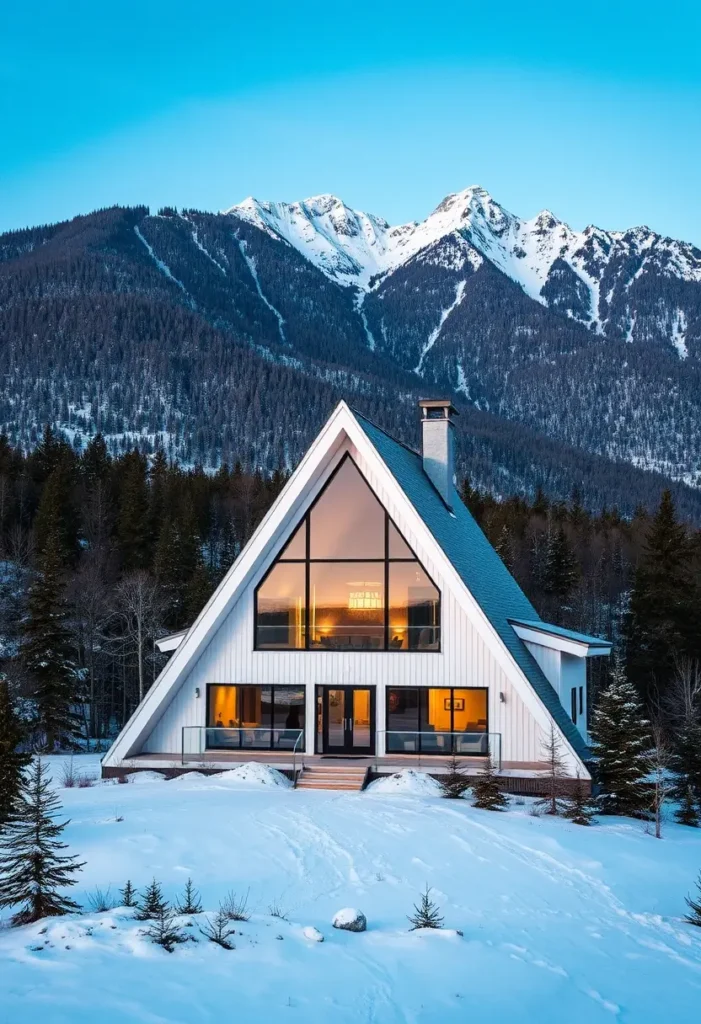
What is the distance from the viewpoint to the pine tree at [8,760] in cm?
1116

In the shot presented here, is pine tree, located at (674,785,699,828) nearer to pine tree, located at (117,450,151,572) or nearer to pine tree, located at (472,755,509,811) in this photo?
pine tree, located at (472,755,509,811)

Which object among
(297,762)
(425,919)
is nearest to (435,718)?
(297,762)

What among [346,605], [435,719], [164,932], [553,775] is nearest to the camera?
[164,932]

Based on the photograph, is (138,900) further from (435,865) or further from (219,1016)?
(435,865)

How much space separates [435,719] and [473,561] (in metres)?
4.06

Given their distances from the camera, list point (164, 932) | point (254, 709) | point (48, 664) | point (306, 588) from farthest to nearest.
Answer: point (48, 664)
point (306, 588)
point (254, 709)
point (164, 932)

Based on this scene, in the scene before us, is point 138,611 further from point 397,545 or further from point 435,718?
point 435,718

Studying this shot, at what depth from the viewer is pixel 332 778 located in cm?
1786

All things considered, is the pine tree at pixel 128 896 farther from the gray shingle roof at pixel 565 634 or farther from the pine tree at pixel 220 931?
the gray shingle roof at pixel 565 634

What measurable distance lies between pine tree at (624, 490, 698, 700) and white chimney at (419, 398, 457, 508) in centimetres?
2109

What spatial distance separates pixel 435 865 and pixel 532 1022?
4865 mm

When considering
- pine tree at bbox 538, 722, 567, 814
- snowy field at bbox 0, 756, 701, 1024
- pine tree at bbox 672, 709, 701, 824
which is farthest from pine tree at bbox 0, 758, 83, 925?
pine tree at bbox 672, 709, 701, 824

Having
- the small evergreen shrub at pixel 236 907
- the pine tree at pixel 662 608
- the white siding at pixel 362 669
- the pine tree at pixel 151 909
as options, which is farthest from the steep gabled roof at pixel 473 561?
the pine tree at pixel 662 608

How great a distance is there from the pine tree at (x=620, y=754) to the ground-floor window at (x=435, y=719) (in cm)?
244
